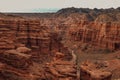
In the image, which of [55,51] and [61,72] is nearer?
[61,72]

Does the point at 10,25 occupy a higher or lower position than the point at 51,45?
higher

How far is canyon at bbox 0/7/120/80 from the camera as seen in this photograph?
1738 inches

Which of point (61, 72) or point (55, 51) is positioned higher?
point (61, 72)

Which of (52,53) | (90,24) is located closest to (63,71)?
(52,53)

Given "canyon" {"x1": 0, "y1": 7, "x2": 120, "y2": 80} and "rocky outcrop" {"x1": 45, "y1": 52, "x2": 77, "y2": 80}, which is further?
"rocky outcrop" {"x1": 45, "y1": 52, "x2": 77, "y2": 80}

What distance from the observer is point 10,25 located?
9038cm

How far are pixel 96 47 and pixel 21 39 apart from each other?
55.9 meters

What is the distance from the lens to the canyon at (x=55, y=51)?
44147mm

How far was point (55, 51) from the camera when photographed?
9131 centimetres

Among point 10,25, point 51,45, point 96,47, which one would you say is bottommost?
point 96,47

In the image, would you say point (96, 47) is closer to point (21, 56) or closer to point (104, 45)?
point (104, 45)

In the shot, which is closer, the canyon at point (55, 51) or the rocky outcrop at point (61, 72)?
the canyon at point (55, 51)

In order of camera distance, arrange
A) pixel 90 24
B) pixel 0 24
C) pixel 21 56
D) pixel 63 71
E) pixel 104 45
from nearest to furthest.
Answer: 1. pixel 21 56
2. pixel 63 71
3. pixel 0 24
4. pixel 104 45
5. pixel 90 24

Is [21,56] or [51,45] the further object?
[51,45]
